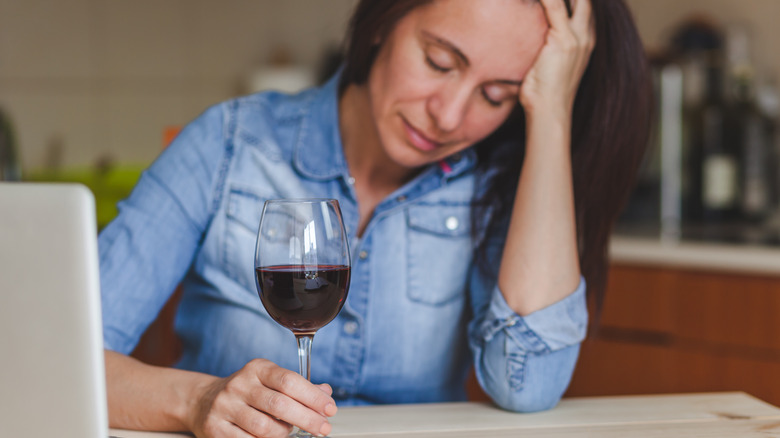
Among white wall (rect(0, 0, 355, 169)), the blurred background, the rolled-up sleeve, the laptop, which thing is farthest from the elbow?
white wall (rect(0, 0, 355, 169))

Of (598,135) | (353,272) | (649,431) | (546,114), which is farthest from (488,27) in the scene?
(649,431)

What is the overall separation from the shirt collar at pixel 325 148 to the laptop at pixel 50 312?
2.18ft

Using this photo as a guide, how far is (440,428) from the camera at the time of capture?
87 centimetres

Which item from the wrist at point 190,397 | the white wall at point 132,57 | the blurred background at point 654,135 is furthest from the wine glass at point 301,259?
the white wall at point 132,57

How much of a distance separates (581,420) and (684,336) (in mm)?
1224

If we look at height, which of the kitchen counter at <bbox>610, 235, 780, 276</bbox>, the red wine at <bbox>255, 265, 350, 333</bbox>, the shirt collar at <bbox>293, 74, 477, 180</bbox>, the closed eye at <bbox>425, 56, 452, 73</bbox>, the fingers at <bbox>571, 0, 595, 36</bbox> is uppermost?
the fingers at <bbox>571, 0, 595, 36</bbox>

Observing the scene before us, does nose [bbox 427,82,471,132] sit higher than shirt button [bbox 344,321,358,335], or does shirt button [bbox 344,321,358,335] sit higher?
nose [bbox 427,82,471,132]

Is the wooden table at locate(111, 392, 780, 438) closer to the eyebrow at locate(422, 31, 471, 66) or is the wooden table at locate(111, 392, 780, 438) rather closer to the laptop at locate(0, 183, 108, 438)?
the laptop at locate(0, 183, 108, 438)

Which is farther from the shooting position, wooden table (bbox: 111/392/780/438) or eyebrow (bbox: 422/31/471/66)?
eyebrow (bbox: 422/31/471/66)

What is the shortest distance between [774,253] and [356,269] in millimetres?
1141

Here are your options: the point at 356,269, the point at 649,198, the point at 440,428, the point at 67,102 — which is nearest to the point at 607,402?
the point at 440,428

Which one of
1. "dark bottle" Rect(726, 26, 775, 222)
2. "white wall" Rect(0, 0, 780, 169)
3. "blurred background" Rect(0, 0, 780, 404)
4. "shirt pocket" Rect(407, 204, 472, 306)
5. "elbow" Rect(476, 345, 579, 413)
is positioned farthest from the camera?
"white wall" Rect(0, 0, 780, 169)

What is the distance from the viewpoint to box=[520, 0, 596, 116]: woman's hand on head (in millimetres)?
1087

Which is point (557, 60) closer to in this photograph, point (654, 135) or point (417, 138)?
point (417, 138)
